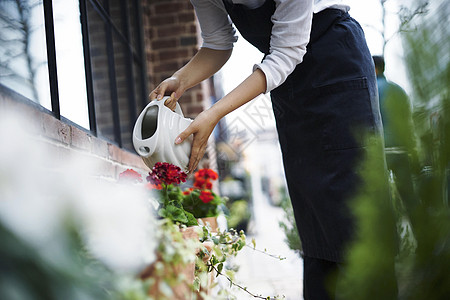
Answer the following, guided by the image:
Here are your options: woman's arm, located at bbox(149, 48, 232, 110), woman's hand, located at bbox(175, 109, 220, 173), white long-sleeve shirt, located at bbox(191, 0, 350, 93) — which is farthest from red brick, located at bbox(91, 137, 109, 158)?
white long-sleeve shirt, located at bbox(191, 0, 350, 93)

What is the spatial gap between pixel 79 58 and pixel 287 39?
43.2 inches

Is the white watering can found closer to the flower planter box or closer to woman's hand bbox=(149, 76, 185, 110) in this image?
woman's hand bbox=(149, 76, 185, 110)

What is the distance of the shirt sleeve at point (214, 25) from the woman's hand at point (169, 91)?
0.75 feet

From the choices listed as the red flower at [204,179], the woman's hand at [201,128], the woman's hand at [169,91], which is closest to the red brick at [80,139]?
the woman's hand at [169,91]

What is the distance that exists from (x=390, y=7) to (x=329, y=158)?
46.3 inches

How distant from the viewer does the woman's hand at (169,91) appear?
1418 mm

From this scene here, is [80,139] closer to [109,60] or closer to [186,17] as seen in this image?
[109,60]

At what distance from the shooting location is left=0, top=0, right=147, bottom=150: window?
1.35 m

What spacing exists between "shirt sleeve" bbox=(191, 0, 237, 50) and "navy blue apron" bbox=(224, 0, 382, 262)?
140mm

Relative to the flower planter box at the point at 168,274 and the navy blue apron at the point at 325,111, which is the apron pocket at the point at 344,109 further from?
the flower planter box at the point at 168,274

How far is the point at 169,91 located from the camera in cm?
156

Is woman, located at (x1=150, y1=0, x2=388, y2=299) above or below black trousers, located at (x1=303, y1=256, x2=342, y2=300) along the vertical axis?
above

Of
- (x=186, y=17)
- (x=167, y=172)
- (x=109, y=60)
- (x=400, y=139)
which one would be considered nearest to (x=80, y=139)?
(x=167, y=172)

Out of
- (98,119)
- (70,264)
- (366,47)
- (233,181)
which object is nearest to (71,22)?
(98,119)
